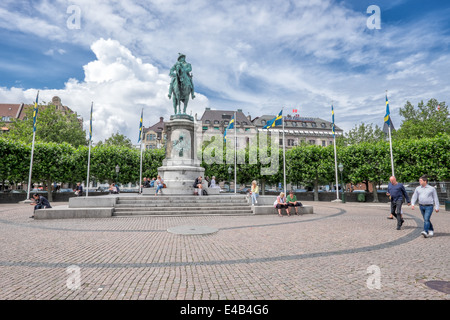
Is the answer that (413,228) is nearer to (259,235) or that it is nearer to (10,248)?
(259,235)

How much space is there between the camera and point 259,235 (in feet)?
29.0

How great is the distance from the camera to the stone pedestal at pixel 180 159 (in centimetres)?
1980

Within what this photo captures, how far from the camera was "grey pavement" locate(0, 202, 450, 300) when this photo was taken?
403cm

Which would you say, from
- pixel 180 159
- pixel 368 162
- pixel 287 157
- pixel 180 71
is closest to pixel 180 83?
pixel 180 71

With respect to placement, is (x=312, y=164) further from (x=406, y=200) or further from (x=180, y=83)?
(x=406, y=200)

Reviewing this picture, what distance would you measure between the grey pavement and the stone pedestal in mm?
10543

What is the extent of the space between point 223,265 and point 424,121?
154 ft

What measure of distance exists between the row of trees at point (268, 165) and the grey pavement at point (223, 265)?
2513cm

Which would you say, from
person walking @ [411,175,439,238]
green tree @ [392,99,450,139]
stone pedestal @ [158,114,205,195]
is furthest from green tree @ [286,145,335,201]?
person walking @ [411,175,439,238]

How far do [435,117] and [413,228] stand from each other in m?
40.1

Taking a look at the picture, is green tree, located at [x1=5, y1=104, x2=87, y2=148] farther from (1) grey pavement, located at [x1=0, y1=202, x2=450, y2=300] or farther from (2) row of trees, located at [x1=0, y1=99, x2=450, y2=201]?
(1) grey pavement, located at [x1=0, y1=202, x2=450, y2=300]
